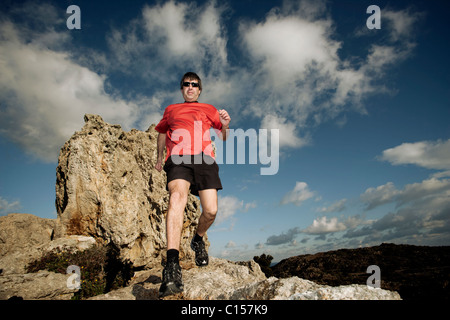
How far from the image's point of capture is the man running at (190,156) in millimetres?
3580

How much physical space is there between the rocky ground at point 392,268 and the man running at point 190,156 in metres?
8.45

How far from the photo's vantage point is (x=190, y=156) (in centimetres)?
385

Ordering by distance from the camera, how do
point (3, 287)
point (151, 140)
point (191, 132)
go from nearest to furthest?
point (191, 132) → point (3, 287) → point (151, 140)

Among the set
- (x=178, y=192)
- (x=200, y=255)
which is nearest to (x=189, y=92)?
(x=178, y=192)

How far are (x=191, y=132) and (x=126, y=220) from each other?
239 inches

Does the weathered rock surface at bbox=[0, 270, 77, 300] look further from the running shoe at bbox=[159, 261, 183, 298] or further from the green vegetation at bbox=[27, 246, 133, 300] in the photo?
the running shoe at bbox=[159, 261, 183, 298]

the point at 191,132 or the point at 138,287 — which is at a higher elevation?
the point at 191,132

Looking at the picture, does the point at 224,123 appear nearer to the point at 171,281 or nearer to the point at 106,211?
the point at 171,281

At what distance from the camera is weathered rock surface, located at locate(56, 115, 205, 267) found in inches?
332

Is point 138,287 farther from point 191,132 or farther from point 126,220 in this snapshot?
point 126,220

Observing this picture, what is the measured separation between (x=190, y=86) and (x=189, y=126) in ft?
3.06
